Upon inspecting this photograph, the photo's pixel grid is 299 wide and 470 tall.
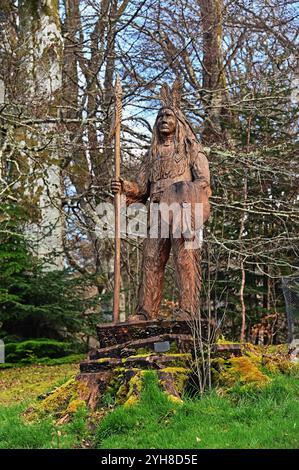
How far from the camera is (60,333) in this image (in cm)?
1420

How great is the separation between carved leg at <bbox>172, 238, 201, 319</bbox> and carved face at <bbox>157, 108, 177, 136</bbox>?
1289 mm

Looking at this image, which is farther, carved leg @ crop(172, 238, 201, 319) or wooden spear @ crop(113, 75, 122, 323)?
carved leg @ crop(172, 238, 201, 319)

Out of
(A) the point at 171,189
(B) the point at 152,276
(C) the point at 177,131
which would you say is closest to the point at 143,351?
(B) the point at 152,276

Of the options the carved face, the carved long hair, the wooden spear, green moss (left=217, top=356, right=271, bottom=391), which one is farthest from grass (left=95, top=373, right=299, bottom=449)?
the carved face

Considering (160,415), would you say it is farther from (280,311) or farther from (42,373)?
(280,311)

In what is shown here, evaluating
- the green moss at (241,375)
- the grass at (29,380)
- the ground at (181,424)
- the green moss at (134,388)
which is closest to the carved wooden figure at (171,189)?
the green moss at (241,375)

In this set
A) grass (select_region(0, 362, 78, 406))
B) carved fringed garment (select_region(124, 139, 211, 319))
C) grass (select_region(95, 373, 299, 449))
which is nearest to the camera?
grass (select_region(95, 373, 299, 449))

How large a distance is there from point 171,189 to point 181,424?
2949 millimetres

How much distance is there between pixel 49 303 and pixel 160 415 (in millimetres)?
7723

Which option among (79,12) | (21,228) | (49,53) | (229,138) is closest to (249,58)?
(229,138)

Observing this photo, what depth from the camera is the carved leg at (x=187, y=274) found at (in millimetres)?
7605

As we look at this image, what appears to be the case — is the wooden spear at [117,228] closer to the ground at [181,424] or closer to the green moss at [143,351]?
the green moss at [143,351]

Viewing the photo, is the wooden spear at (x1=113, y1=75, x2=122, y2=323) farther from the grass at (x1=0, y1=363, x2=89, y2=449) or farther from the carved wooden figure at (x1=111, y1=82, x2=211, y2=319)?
the grass at (x1=0, y1=363, x2=89, y2=449)

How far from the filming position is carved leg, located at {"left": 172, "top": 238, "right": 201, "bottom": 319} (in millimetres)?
7605
